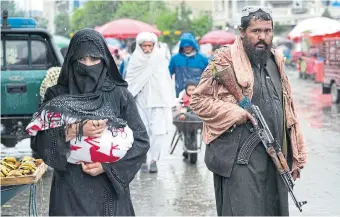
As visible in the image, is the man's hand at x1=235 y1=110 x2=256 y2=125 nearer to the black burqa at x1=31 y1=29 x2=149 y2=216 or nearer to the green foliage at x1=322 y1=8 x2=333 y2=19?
the black burqa at x1=31 y1=29 x2=149 y2=216

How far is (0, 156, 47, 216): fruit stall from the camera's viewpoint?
5766 millimetres

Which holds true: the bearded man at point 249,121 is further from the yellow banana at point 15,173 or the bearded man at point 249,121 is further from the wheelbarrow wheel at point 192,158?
the wheelbarrow wheel at point 192,158

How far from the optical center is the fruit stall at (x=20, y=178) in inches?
227

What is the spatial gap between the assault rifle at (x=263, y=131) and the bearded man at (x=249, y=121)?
0.08ft

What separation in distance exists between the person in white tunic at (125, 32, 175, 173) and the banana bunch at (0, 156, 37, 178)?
356 centimetres

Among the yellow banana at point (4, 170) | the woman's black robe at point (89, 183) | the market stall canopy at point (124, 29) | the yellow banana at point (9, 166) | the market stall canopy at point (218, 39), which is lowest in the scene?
the market stall canopy at point (218, 39)

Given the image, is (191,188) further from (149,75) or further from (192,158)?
(192,158)

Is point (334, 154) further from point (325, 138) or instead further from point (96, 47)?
point (96, 47)

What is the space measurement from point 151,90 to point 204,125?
4.98m

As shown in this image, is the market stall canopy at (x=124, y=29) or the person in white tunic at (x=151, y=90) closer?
the person in white tunic at (x=151, y=90)

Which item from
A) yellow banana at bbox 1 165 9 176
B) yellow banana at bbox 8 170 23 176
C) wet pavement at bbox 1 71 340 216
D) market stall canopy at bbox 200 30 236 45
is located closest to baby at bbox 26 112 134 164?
yellow banana at bbox 8 170 23 176

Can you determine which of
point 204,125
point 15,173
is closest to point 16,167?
point 15,173

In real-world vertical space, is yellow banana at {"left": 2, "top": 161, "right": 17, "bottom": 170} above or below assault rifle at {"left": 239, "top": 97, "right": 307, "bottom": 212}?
below

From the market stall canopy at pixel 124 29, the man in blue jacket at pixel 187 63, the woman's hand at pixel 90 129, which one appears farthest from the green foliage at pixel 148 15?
the woman's hand at pixel 90 129
